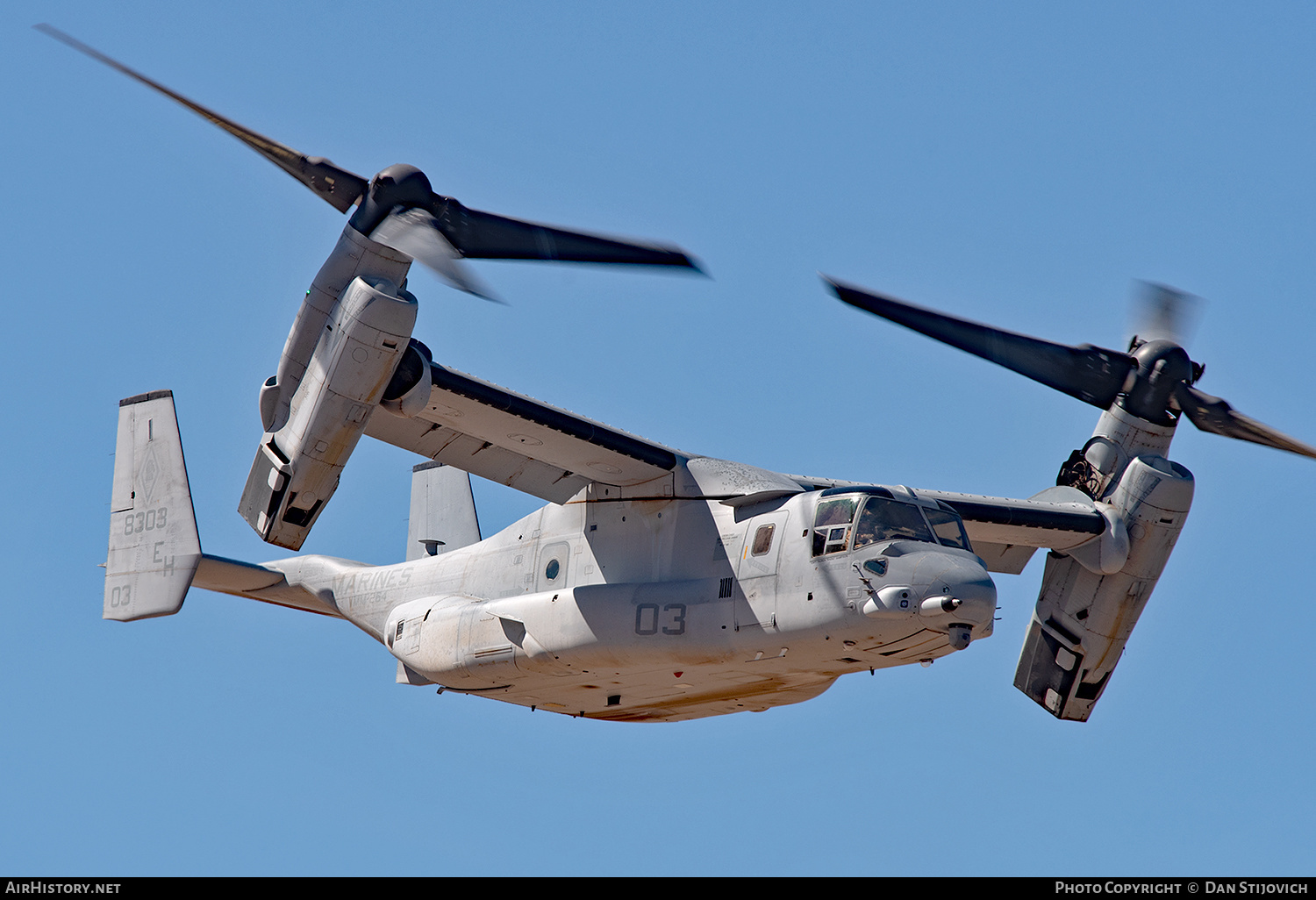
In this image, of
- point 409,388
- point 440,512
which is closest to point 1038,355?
point 409,388

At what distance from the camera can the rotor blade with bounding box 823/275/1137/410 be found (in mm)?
18641

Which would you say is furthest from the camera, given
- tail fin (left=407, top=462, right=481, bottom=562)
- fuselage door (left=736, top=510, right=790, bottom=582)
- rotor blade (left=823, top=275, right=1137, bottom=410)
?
tail fin (left=407, top=462, right=481, bottom=562)

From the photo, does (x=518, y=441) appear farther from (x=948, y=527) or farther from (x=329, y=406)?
(x=948, y=527)

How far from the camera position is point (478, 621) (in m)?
A: 17.6

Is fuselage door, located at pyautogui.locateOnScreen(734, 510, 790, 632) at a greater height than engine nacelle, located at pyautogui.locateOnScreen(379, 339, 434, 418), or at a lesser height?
lesser

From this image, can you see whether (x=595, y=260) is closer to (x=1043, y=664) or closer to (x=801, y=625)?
(x=801, y=625)

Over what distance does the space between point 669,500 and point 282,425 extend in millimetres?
4209

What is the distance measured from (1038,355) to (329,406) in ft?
28.9

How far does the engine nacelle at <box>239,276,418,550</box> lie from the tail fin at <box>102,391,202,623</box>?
161 centimetres

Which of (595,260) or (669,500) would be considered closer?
(595,260)

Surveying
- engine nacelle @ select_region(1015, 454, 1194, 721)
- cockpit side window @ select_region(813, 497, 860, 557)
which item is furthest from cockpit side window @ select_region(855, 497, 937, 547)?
engine nacelle @ select_region(1015, 454, 1194, 721)

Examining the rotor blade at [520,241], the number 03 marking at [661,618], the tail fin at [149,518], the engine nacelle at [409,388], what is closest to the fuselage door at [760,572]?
the number 03 marking at [661,618]

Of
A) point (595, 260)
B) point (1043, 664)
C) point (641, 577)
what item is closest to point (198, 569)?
point (641, 577)

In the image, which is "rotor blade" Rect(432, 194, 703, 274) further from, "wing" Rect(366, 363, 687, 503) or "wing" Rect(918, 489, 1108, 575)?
"wing" Rect(918, 489, 1108, 575)
